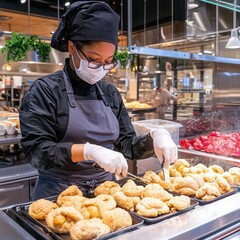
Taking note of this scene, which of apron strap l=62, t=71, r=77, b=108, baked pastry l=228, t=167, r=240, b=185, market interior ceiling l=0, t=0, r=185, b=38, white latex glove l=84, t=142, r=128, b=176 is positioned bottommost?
baked pastry l=228, t=167, r=240, b=185

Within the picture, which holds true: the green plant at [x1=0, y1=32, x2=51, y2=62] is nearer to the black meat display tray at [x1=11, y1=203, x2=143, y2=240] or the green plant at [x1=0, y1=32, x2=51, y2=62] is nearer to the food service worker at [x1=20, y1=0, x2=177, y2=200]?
the food service worker at [x1=20, y1=0, x2=177, y2=200]

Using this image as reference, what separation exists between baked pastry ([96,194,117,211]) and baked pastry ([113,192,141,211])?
1.1 inches

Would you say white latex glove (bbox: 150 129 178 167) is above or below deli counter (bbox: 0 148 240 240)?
above

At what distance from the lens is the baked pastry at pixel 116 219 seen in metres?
1.01

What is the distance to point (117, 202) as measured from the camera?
1197mm

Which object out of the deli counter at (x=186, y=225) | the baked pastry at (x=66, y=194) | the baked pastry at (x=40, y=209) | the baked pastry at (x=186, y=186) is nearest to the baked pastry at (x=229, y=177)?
the deli counter at (x=186, y=225)

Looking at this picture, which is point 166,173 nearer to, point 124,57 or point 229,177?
point 229,177

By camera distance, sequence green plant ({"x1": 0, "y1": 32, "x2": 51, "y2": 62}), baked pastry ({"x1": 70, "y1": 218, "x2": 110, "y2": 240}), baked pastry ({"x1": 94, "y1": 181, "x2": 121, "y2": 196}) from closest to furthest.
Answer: baked pastry ({"x1": 70, "y1": 218, "x2": 110, "y2": 240}), baked pastry ({"x1": 94, "y1": 181, "x2": 121, "y2": 196}), green plant ({"x1": 0, "y1": 32, "x2": 51, "y2": 62})

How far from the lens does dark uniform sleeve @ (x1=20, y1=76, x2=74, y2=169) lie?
4.22 feet

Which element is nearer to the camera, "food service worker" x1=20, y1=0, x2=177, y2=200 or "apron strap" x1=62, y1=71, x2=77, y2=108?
"food service worker" x1=20, y1=0, x2=177, y2=200

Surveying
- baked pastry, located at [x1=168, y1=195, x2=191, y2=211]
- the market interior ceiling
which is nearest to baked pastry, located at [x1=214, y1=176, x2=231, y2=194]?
baked pastry, located at [x1=168, y1=195, x2=191, y2=211]

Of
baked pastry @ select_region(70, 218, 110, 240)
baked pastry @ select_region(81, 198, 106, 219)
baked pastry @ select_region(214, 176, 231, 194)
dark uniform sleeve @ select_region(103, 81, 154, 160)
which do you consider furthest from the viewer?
dark uniform sleeve @ select_region(103, 81, 154, 160)

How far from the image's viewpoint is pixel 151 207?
1.13 m

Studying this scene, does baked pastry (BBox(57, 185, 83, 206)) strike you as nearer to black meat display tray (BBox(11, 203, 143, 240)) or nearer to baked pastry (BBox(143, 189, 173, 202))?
black meat display tray (BBox(11, 203, 143, 240))
